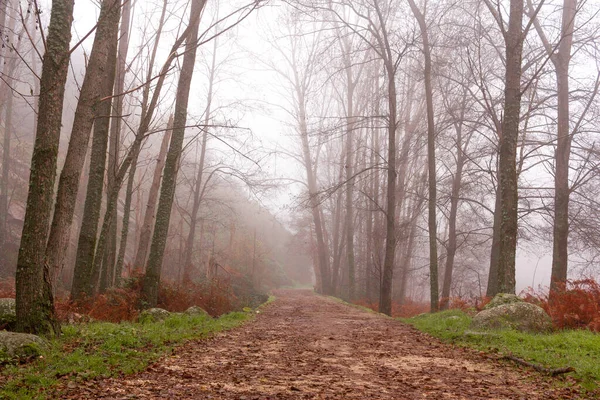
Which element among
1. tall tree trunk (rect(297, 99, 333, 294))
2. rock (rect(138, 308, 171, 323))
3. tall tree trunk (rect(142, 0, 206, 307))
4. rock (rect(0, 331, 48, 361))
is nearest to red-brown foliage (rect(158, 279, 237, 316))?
tall tree trunk (rect(142, 0, 206, 307))

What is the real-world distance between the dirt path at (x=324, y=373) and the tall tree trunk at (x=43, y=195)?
1.77m

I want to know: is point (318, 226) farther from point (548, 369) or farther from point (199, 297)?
point (548, 369)

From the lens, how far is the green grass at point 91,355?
3.98m

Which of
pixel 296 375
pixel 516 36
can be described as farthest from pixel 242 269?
pixel 296 375

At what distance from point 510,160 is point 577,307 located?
11.3ft

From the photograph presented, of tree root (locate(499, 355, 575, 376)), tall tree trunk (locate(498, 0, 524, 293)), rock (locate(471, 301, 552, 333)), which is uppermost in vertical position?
tall tree trunk (locate(498, 0, 524, 293))

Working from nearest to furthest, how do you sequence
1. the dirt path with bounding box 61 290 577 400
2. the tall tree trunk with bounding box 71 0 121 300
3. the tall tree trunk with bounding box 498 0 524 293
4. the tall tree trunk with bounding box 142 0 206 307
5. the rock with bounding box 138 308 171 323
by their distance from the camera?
the dirt path with bounding box 61 290 577 400 → the rock with bounding box 138 308 171 323 → the tall tree trunk with bounding box 71 0 121 300 → the tall tree trunk with bounding box 498 0 524 293 → the tall tree trunk with bounding box 142 0 206 307

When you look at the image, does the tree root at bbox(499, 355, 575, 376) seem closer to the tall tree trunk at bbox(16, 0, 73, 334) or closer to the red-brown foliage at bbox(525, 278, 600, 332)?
the red-brown foliage at bbox(525, 278, 600, 332)

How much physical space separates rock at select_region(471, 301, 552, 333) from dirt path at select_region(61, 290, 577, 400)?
1.06m

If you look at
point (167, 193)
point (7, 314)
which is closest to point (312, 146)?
point (167, 193)

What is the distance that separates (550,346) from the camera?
6219 mm

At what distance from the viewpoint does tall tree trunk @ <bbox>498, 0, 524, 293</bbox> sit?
377 inches

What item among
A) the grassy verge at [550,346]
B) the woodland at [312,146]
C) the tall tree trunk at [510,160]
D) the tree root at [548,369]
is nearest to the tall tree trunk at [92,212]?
the woodland at [312,146]

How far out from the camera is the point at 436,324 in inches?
373
